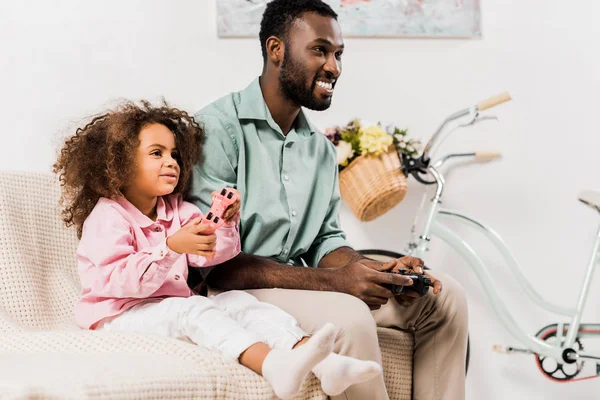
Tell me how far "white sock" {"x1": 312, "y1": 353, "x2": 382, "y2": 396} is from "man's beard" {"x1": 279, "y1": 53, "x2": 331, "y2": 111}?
0.75 metres

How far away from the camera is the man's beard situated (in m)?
1.82

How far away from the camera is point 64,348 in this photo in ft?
4.28

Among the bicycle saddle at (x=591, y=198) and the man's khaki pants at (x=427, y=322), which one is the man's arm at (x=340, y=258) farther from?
the bicycle saddle at (x=591, y=198)

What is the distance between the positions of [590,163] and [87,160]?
6.85ft

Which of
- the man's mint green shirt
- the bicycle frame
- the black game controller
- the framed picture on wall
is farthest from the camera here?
the framed picture on wall

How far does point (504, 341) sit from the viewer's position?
116 inches

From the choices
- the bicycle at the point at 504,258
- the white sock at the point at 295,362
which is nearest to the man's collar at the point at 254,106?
the white sock at the point at 295,362

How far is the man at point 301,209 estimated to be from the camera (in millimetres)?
1555

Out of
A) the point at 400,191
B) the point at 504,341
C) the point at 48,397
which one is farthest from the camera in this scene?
the point at 504,341

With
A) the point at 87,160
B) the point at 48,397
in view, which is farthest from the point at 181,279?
the point at 48,397

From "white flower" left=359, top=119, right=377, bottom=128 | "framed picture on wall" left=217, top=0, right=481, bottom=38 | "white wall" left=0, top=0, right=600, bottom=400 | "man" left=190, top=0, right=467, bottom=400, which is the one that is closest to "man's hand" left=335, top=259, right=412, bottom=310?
"man" left=190, top=0, right=467, bottom=400

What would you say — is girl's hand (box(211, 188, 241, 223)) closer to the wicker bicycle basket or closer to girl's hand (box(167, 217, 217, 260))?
girl's hand (box(167, 217, 217, 260))

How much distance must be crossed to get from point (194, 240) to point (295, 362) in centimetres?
29

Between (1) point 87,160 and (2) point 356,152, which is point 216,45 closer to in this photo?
(2) point 356,152
